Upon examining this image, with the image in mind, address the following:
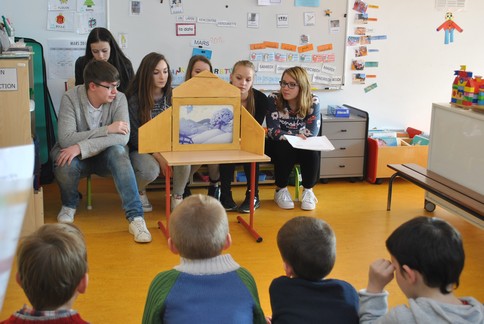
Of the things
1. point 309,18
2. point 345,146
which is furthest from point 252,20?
point 345,146

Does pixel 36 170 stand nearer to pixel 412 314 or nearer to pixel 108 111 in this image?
pixel 108 111

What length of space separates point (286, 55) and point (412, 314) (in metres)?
3.99

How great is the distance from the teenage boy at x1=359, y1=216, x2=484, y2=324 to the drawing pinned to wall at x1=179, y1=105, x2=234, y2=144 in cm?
231

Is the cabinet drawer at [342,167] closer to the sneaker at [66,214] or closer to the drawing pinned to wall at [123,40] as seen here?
the drawing pinned to wall at [123,40]

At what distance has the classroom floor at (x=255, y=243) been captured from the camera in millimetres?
3076

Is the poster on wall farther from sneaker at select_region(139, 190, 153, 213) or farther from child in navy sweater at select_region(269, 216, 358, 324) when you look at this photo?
child in navy sweater at select_region(269, 216, 358, 324)

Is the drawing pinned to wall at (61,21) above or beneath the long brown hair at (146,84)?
above

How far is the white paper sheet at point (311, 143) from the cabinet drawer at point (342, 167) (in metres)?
0.80

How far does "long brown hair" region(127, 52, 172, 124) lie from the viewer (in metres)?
4.28

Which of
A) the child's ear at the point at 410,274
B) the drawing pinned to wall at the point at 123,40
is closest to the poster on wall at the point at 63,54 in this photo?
the drawing pinned to wall at the point at 123,40

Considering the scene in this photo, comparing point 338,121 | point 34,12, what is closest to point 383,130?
point 338,121

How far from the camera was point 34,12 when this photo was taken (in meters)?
4.85

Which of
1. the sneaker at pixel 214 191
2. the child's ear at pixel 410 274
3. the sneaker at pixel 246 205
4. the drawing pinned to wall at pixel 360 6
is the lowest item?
the sneaker at pixel 246 205

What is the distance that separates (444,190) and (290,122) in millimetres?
1264
